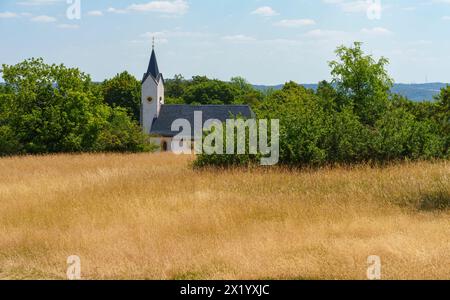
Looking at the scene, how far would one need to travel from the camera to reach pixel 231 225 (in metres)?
8.46

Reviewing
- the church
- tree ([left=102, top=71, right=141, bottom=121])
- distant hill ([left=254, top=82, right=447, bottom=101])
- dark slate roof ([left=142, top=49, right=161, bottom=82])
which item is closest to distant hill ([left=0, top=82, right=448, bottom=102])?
distant hill ([left=254, top=82, right=447, bottom=101])

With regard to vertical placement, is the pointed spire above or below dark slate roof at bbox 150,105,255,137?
above

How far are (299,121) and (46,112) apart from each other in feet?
77.1

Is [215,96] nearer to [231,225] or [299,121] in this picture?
[299,121]

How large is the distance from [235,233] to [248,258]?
1.24 meters

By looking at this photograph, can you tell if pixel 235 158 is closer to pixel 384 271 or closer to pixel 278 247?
pixel 278 247

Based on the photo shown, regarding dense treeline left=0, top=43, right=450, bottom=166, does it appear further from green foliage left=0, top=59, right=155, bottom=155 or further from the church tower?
the church tower

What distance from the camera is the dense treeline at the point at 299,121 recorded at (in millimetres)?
15945

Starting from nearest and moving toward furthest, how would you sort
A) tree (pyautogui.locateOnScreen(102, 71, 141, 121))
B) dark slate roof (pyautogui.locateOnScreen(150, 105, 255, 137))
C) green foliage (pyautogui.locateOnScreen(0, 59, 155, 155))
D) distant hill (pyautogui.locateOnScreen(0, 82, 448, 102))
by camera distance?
green foliage (pyautogui.locateOnScreen(0, 59, 155, 155)), distant hill (pyautogui.locateOnScreen(0, 82, 448, 102)), dark slate roof (pyautogui.locateOnScreen(150, 105, 255, 137)), tree (pyautogui.locateOnScreen(102, 71, 141, 121))

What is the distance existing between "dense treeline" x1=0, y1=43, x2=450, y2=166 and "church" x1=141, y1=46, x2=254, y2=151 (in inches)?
703

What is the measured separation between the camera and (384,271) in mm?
6285

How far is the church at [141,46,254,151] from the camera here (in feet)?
225

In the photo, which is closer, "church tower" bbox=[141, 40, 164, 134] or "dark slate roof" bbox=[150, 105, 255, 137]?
"dark slate roof" bbox=[150, 105, 255, 137]
